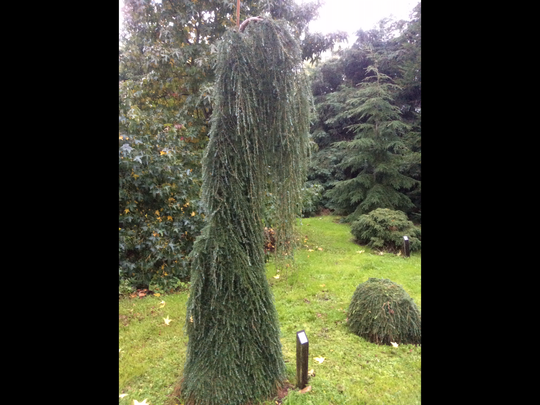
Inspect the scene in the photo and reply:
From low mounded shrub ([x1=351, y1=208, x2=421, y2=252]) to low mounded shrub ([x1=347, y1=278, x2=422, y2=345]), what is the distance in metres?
3.72

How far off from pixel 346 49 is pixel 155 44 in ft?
26.4

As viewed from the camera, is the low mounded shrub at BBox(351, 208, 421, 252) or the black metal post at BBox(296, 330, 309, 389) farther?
the low mounded shrub at BBox(351, 208, 421, 252)

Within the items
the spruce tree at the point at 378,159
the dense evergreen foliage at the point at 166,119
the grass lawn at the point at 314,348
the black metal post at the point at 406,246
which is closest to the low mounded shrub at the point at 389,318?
the grass lawn at the point at 314,348

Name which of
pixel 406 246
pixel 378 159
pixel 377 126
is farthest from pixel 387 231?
pixel 377 126

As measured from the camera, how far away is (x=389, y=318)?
3.09 meters

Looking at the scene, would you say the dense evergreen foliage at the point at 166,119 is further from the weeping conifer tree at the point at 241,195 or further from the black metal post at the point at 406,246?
the black metal post at the point at 406,246

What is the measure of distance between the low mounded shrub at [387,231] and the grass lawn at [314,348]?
1.32 meters

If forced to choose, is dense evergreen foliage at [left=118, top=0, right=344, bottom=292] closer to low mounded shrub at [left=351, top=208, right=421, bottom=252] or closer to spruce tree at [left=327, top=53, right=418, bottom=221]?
spruce tree at [left=327, top=53, right=418, bottom=221]

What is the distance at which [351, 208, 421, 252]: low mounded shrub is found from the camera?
264 inches

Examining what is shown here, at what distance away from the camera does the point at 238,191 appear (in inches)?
78.0

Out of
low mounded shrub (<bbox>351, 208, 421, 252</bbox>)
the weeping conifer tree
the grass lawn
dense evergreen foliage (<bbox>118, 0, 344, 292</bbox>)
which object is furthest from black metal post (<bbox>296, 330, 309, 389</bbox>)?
low mounded shrub (<bbox>351, 208, 421, 252</bbox>)

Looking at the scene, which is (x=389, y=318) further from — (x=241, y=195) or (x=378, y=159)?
(x=378, y=159)
